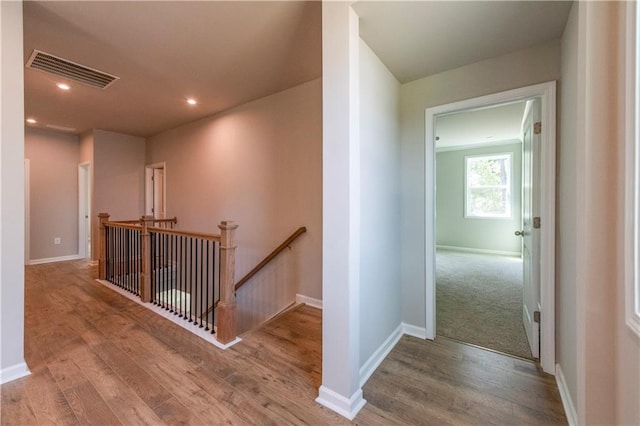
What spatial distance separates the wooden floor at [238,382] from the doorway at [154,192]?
338cm

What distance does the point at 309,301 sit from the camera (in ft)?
10.2

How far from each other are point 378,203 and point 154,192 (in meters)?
5.47

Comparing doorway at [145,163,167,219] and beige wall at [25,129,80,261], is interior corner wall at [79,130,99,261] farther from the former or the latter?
doorway at [145,163,167,219]

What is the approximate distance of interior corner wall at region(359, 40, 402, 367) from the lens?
74.9 inches

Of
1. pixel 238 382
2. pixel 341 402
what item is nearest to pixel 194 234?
pixel 238 382

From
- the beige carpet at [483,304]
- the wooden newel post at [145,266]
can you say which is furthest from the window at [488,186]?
the wooden newel post at [145,266]

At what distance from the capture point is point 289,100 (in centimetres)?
329

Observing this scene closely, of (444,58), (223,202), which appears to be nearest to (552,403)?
(444,58)

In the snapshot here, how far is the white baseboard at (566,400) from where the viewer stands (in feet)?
4.83

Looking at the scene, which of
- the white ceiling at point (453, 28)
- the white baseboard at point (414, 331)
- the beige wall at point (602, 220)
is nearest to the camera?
the beige wall at point (602, 220)

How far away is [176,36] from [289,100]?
1.34 metres

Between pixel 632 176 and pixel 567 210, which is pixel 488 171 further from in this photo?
pixel 632 176

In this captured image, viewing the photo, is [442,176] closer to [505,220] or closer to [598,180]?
[505,220]

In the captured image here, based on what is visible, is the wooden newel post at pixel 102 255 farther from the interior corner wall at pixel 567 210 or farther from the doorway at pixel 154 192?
the interior corner wall at pixel 567 210
